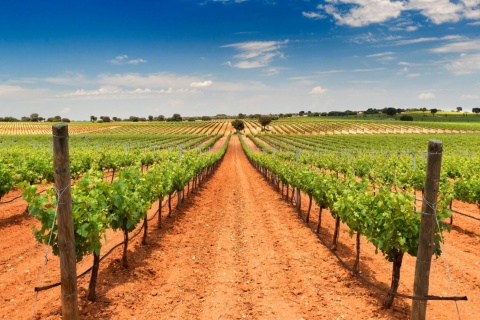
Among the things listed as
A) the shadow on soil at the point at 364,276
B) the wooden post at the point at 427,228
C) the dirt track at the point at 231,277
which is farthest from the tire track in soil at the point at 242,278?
the wooden post at the point at 427,228

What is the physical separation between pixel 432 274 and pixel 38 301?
8589 millimetres

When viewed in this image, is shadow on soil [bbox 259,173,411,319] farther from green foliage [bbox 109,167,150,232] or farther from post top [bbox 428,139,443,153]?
green foliage [bbox 109,167,150,232]

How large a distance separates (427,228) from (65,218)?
508 cm

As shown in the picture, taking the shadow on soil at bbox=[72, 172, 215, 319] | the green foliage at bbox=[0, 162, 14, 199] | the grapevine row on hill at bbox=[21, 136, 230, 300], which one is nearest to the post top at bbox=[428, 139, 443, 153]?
the grapevine row on hill at bbox=[21, 136, 230, 300]

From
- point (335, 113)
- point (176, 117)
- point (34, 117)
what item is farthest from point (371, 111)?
point (34, 117)

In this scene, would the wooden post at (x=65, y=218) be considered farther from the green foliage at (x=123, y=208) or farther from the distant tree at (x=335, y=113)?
the distant tree at (x=335, y=113)

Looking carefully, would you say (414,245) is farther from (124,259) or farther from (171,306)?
(124,259)

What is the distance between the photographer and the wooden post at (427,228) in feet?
14.7

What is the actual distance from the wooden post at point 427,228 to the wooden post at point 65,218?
4.93m

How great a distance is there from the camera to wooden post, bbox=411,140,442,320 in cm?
449

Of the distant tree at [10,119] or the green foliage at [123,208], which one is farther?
the distant tree at [10,119]

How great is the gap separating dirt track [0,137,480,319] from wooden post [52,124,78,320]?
1.24 metres

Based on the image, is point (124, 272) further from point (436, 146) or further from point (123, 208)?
point (436, 146)

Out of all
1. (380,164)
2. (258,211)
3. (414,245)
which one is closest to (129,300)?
(414,245)
